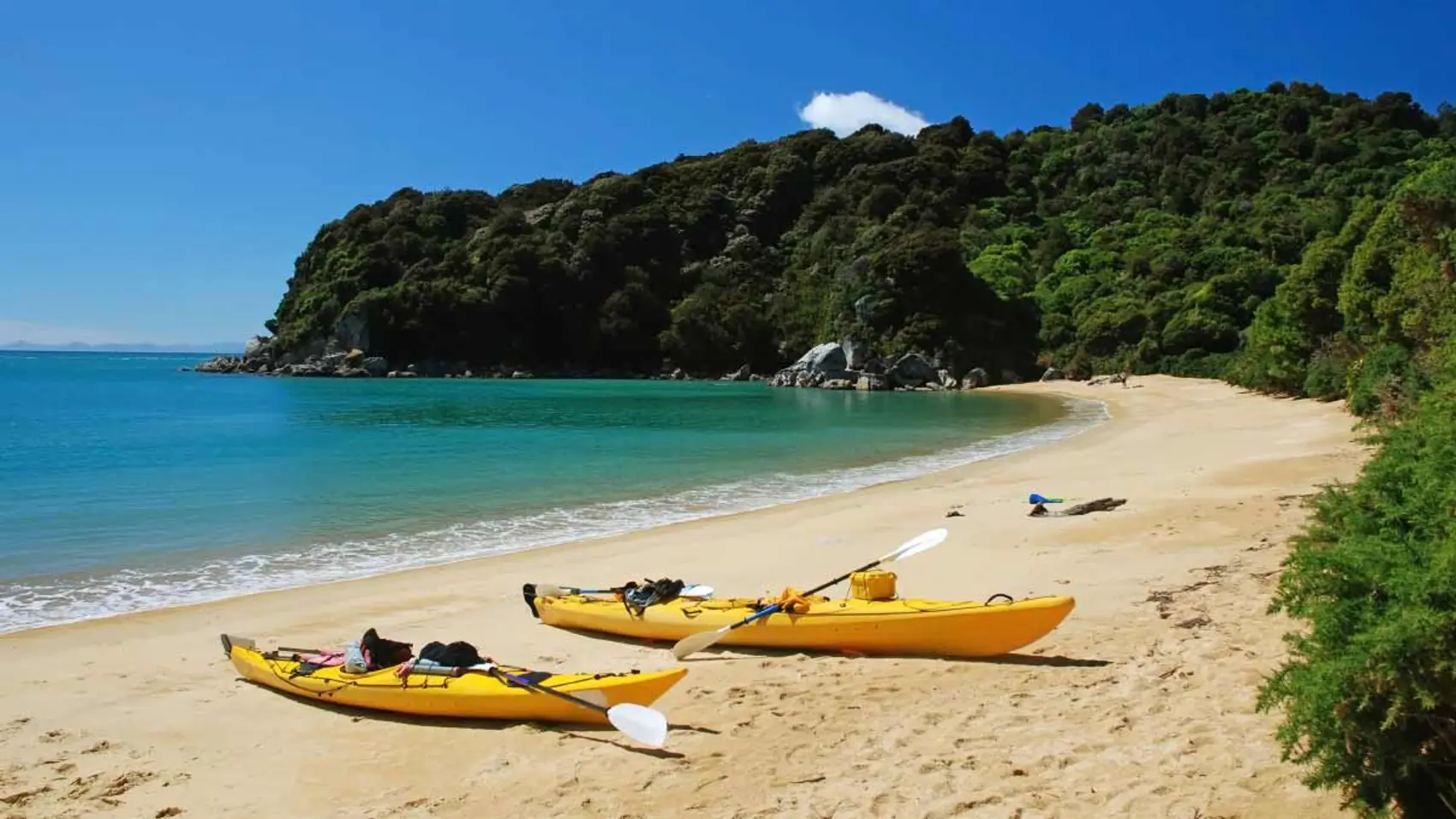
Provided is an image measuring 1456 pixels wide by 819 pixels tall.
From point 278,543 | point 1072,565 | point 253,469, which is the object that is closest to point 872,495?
point 1072,565

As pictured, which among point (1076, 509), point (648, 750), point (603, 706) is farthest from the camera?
point (1076, 509)

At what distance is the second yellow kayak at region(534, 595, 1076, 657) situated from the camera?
22.3 ft

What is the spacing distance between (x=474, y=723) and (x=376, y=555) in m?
7.00

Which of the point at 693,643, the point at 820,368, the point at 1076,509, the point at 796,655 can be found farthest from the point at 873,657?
the point at 820,368

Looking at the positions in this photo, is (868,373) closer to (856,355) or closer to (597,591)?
(856,355)

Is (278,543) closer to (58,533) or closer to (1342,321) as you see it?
(58,533)

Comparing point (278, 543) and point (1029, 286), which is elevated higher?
point (1029, 286)

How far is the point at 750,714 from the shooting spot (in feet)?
20.1

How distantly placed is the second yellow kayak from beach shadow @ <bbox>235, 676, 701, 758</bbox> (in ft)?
5.74

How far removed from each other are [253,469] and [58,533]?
25.0 ft

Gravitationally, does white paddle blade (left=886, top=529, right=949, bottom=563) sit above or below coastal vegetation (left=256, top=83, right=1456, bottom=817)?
below

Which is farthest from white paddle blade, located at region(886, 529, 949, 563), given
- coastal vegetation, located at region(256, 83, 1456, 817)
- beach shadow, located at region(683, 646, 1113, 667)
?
coastal vegetation, located at region(256, 83, 1456, 817)

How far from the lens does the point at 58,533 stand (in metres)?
13.9

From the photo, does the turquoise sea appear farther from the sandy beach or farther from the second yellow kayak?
the second yellow kayak
